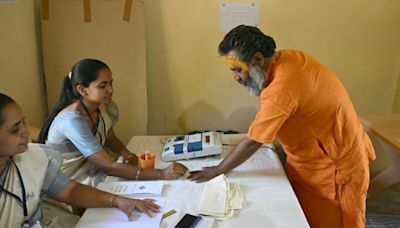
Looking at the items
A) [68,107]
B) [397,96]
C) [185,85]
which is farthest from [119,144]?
[397,96]

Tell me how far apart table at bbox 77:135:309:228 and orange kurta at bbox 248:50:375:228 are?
6.5 inches

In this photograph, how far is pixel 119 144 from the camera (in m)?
2.07

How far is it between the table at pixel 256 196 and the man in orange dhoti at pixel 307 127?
3.9 inches

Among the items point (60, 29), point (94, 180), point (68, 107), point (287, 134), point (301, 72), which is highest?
point (60, 29)

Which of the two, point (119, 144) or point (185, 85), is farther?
point (185, 85)

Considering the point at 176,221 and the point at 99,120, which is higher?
the point at 99,120

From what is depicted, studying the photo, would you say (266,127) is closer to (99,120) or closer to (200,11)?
(99,120)

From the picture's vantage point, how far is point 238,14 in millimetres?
2387

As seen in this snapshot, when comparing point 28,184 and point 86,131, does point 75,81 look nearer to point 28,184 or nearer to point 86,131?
point 86,131

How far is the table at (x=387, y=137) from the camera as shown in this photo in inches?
74.2

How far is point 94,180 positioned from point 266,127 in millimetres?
864

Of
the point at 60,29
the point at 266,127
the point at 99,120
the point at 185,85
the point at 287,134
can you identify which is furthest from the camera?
the point at 185,85

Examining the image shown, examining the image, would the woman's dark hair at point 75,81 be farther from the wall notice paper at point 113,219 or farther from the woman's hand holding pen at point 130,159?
the wall notice paper at point 113,219

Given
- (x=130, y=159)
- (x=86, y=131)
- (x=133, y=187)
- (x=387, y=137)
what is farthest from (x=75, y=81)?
(x=387, y=137)
